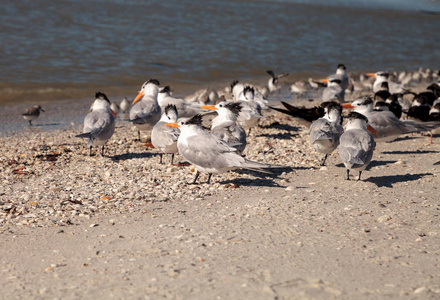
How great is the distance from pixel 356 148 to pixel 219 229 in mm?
2267

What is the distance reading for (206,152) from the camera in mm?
5918

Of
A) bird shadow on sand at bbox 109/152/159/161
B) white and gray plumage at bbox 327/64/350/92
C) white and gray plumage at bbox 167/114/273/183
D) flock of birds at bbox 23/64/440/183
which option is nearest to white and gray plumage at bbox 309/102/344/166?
flock of birds at bbox 23/64/440/183

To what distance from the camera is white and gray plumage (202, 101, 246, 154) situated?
21.5ft

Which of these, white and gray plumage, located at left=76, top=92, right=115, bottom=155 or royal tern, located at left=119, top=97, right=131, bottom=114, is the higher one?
white and gray plumage, located at left=76, top=92, right=115, bottom=155

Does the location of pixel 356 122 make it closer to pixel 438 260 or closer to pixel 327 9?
pixel 438 260

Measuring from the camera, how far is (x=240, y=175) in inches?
253

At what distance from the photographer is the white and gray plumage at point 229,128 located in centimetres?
655

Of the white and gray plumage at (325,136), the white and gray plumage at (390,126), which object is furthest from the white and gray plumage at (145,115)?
the white and gray plumage at (390,126)

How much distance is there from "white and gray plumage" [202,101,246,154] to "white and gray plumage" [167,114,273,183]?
0.36m

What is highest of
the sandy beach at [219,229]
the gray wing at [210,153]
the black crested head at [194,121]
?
the black crested head at [194,121]

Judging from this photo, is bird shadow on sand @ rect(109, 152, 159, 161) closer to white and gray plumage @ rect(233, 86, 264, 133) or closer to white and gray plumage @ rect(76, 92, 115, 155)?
white and gray plumage @ rect(76, 92, 115, 155)

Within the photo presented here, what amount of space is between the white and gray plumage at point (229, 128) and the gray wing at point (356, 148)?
48.3 inches

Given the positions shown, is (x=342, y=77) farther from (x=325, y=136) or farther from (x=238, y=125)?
(x=325, y=136)

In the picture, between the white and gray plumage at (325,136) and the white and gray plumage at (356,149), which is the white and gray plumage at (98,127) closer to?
the white and gray plumage at (325,136)
